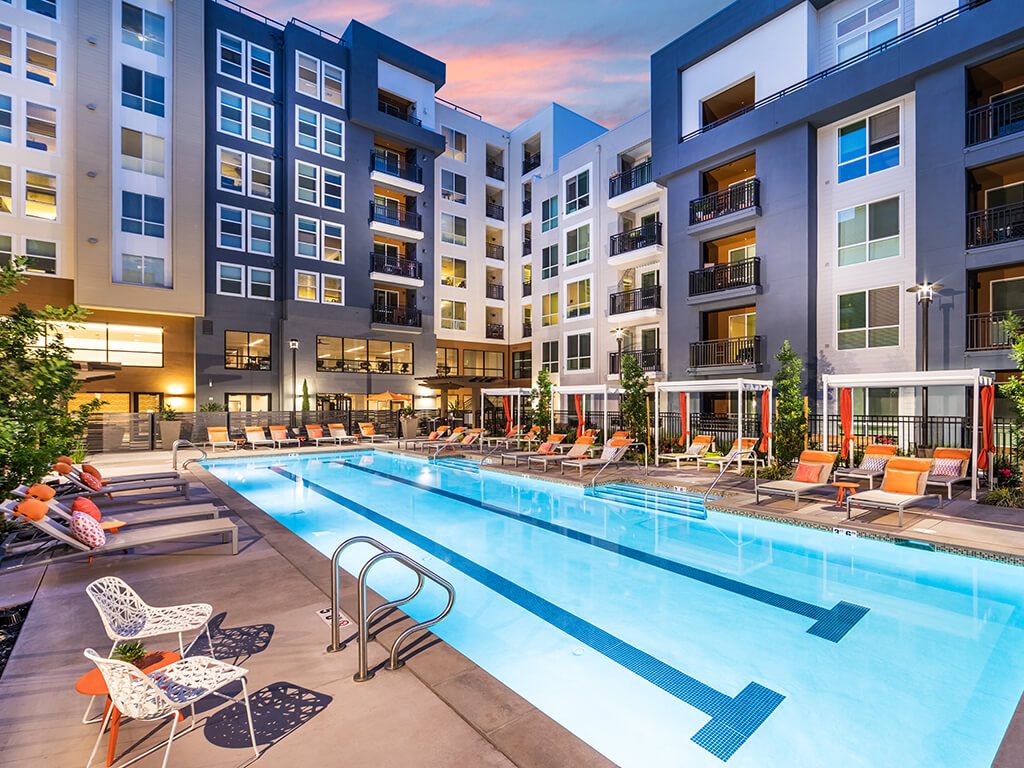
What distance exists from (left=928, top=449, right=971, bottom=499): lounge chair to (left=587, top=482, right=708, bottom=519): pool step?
4763mm

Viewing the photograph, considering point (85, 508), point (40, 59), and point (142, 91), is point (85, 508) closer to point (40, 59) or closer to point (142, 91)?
point (142, 91)

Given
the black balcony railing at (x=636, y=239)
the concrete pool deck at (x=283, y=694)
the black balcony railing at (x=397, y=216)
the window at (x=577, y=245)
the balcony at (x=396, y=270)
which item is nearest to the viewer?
the concrete pool deck at (x=283, y=694)

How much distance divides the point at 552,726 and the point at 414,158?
1275 inches

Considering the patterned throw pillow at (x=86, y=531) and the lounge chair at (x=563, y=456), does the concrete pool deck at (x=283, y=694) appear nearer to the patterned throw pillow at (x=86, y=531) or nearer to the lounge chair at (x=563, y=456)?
the patterned throw pillow at (x=86, y=531)

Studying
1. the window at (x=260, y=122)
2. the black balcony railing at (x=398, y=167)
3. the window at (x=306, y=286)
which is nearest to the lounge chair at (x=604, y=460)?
the window at (x=306, y=286)

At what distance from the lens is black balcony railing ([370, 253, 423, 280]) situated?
2922 cm

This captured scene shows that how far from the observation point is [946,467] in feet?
36.4

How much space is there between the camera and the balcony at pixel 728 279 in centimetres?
1838

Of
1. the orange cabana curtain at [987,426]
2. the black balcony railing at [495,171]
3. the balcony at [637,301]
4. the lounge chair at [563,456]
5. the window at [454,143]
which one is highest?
the window at [454,143]

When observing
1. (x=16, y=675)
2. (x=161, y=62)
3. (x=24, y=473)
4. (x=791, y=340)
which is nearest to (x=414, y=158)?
(x=161, y=62)

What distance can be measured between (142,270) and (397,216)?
13172 mm

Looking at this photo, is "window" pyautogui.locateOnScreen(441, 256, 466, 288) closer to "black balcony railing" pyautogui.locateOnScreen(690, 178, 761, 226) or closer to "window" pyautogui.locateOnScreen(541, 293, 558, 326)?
"window" pyautogui.locateOnScreen(541, 293, 558, 326)

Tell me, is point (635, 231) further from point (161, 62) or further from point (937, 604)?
point (161, 62)

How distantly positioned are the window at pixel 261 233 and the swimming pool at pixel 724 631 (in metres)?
20.1
